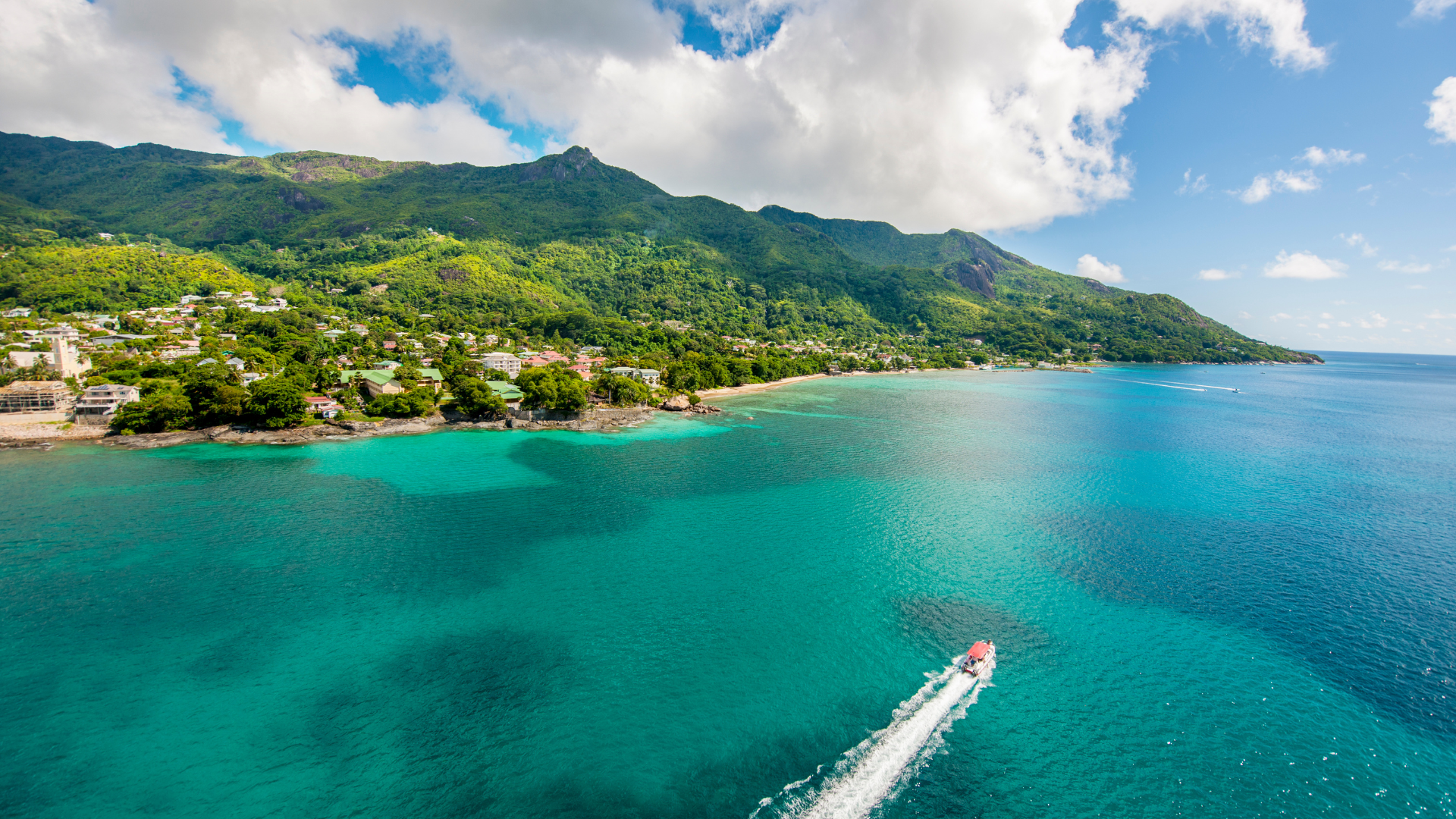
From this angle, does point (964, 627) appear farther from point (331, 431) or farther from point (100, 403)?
point (100, 403)

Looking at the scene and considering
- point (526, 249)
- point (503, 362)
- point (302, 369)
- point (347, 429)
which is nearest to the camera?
point (347, 429)

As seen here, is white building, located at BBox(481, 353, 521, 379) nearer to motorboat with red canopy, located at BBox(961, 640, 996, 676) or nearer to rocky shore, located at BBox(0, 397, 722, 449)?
rocky shore, located at BBox(0, 397, 722, 449)

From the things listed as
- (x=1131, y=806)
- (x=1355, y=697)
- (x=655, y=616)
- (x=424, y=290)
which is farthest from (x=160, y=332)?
(x=1355, y=697)

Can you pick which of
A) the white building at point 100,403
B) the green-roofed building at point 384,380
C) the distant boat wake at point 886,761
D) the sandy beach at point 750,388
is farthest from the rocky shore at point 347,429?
the distant boat wake at point 886,761

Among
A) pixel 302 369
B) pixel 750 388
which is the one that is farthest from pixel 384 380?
pixel 750 388

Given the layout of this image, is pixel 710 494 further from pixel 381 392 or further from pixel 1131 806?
pixel 381 392
